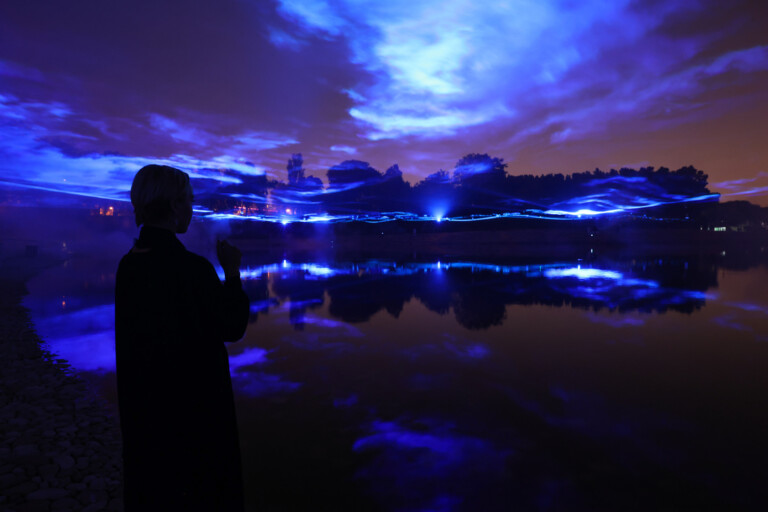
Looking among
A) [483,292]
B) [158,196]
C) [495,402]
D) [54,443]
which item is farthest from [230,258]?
[483,292]

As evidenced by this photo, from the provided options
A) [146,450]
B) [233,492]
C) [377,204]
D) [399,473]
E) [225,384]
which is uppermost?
[377,204]

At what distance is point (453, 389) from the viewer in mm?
4871

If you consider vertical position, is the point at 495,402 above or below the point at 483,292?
below

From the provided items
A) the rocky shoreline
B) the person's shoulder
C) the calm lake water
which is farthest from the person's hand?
the rocky shoreline

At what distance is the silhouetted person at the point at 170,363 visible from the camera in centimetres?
146

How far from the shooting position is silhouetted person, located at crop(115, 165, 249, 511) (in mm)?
1464

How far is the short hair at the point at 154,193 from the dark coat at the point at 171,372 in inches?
3.2

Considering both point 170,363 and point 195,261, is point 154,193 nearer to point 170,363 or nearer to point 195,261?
point 195,261

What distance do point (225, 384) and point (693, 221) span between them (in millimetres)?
59522

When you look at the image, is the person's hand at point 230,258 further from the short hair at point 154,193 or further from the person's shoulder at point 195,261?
the short hair at point 154,193

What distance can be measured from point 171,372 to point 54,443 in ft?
10.5

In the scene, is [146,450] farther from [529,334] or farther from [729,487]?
[529,334]

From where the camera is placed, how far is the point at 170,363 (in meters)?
1.47

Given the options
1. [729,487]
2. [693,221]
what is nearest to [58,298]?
[729,487]
